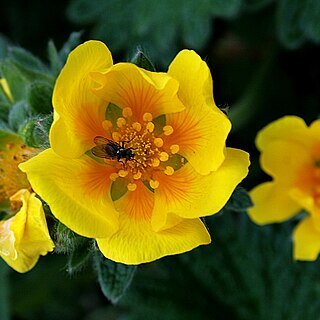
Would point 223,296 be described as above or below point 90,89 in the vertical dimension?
below

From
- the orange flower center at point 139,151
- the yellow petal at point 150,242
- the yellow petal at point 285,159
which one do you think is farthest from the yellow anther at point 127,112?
the yellow petal at point 285,159

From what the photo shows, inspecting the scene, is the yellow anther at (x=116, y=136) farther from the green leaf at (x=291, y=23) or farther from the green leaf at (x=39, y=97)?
the green leaf at (x=291, y=23)


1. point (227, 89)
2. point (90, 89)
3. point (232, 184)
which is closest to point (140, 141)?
point (90, 89)

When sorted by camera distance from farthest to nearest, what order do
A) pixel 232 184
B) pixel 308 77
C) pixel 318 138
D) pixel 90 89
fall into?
1. pixel 308 77
2. pixel 318 138
3. pixel 90 89
4. pixel 232 184

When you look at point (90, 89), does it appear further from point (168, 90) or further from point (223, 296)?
point (223, 296)

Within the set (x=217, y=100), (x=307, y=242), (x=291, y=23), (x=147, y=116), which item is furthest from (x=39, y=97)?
(x=217, y=100)

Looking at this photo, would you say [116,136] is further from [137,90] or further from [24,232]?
[24,232]
